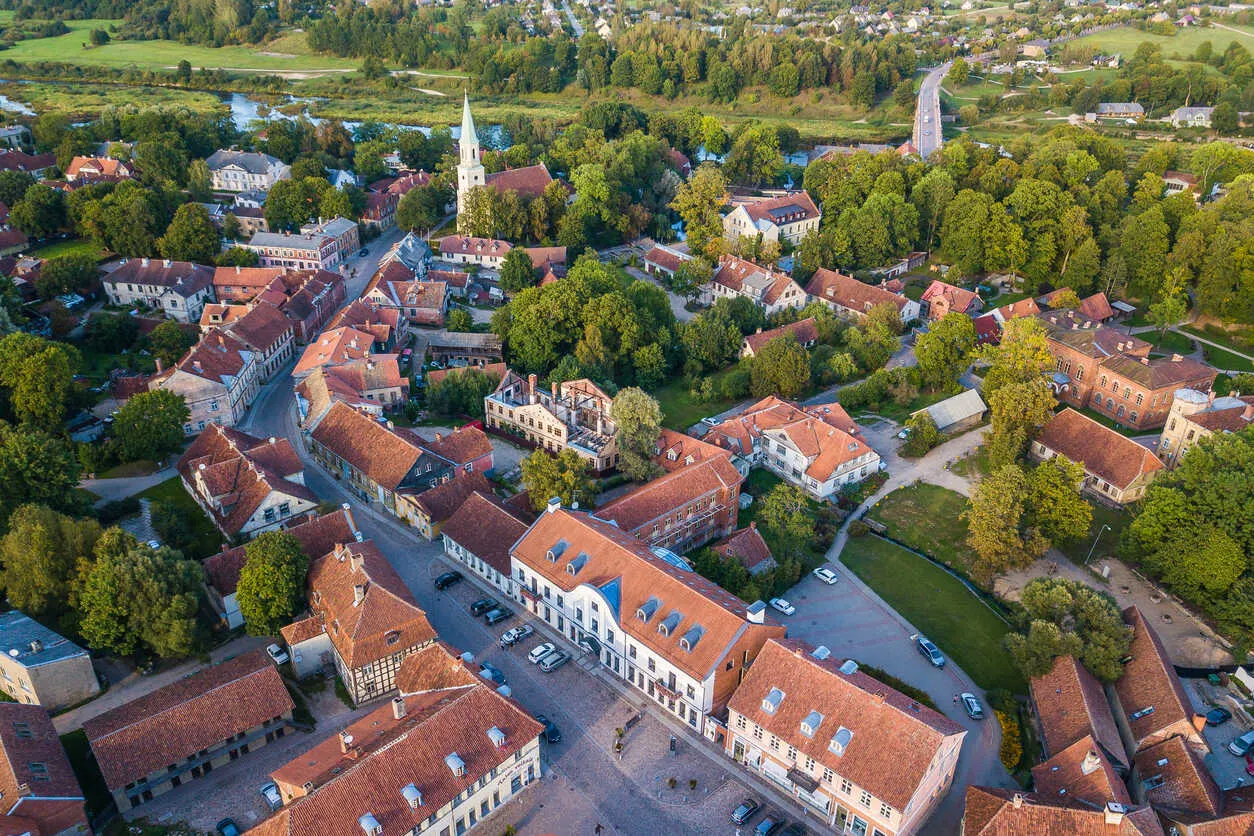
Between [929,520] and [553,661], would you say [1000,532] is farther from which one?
[553,661]

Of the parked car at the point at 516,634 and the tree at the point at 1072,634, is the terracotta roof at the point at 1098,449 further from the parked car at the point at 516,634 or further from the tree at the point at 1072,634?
the parked car at the point at 516,634

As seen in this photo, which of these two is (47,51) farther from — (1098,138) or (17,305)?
(1098,138)

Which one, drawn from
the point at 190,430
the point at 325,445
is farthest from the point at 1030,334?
the point at 190,430

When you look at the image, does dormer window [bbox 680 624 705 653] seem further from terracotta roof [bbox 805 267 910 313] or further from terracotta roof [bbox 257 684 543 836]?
terracotta roof [bbox 805 267 910 313]

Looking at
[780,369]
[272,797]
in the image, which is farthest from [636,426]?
[272,797]

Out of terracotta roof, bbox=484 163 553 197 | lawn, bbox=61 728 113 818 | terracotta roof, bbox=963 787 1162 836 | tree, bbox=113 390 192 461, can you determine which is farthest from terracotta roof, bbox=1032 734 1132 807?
terracotta roof, bbox=484 163 553 197

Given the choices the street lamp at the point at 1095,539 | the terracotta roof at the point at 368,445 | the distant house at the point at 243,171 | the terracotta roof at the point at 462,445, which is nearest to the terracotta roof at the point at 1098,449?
the street lamp at the point at 1095,539
